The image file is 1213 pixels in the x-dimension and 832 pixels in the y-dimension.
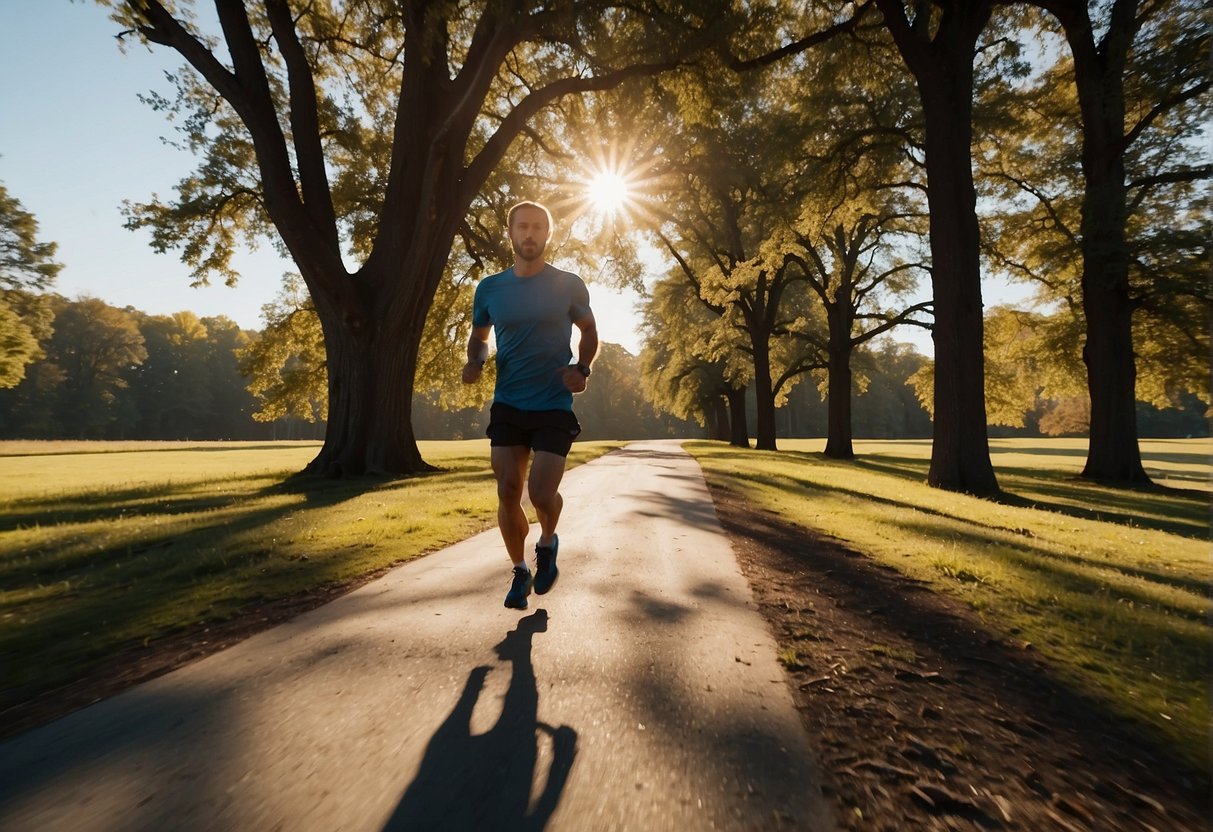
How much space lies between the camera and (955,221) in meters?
10.5

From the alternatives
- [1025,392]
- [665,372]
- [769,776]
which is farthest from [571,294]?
[665,372]

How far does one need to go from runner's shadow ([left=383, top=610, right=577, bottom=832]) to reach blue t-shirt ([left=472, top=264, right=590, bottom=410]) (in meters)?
1.74

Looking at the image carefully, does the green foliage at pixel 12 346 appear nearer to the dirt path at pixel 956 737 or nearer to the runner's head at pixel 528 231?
the runner's head at pixel 528 231

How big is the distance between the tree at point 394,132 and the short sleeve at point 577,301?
8193mm

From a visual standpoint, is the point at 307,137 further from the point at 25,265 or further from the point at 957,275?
the point at 25,265

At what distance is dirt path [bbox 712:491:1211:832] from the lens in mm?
1514

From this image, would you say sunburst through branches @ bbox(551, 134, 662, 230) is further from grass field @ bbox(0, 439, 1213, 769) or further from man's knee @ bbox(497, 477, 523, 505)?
man's knee @ bbox(497, 477, 523, 505)

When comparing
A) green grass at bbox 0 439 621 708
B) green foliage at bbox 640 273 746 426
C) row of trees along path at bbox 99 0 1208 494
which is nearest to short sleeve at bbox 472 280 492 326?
green grass at bbox 0 439 621 708

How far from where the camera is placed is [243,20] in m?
11.0

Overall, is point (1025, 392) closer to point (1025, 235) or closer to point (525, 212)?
point (1025, 235)

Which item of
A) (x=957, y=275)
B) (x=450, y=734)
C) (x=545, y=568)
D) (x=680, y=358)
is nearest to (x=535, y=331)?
(x=545, y=568)

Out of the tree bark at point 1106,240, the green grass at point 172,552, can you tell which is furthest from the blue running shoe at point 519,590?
the tree bark at point 1106,240

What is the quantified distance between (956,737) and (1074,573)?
11.9ft

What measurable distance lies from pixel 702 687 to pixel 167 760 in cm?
180
